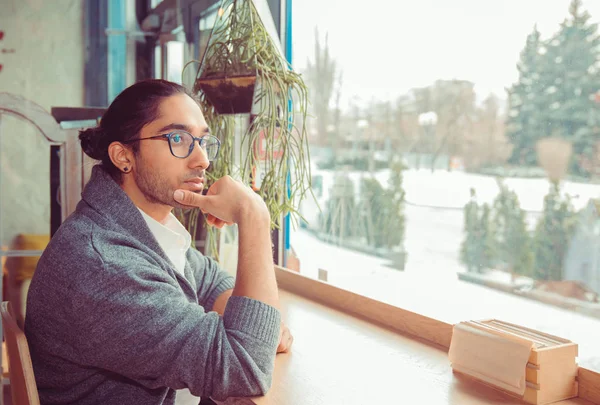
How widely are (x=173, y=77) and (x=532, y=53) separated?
220 cm

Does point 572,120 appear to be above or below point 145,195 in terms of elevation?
above

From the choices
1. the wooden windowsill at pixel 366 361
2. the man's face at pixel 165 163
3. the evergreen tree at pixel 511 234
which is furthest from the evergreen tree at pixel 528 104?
the man's face at pixel 165 163

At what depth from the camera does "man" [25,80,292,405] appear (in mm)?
1186

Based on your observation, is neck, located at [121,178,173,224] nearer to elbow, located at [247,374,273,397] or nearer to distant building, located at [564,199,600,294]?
elbow, located at [247,374,273,397]

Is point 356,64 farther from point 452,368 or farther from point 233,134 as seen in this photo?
point 452,368

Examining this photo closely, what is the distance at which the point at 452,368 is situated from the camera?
4.76 ft

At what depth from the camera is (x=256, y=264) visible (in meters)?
1.35

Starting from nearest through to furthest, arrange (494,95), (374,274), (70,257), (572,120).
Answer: (70,257), (572,120), (494,95), (374,274)

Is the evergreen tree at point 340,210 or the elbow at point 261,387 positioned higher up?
the evergreen tree at point 340,210

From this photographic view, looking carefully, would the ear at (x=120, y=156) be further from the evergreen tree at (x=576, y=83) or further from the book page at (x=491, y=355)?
the evergreen tree at (x=576, y=83)

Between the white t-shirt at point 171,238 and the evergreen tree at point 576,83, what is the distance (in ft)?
3.58

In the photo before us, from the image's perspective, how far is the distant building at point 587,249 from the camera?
1.56 meters

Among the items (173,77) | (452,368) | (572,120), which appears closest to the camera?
(452,368)

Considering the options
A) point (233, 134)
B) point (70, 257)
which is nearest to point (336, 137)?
point (233, 134)
